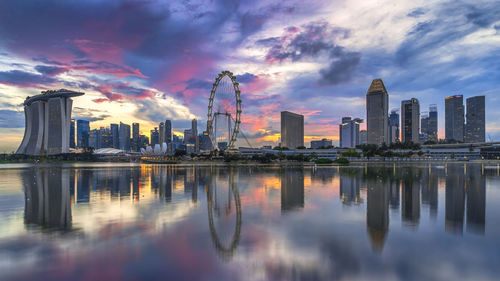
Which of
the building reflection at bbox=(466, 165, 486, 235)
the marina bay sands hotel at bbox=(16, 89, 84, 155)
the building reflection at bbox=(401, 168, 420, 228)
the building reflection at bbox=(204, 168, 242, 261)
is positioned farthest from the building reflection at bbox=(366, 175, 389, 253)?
the marina bay sands hotel at bbox=(16, 89, 84, 155)

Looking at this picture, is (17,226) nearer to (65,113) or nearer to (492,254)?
(492,254)

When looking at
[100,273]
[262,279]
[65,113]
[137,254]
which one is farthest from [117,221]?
[65,113]

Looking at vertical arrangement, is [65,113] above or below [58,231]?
above

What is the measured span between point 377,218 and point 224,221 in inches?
320

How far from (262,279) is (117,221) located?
945 cm

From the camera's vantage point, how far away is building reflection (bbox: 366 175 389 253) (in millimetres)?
11158

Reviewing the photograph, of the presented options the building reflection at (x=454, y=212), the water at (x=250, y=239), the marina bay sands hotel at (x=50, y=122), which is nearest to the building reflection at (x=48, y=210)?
the water at (x=250, y=239)

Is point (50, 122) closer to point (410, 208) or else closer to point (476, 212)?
point (410, 208)

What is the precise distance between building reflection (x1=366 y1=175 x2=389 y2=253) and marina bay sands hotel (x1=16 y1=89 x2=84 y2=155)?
17431 cm

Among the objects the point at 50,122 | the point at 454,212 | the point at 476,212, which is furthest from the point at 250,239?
the point at 50,122

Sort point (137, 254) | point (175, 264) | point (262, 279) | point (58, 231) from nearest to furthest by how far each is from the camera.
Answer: point (262, 279), point (175, 264), point (137, 254), point (58, 231)

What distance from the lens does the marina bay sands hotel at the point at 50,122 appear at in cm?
15425

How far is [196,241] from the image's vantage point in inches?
440

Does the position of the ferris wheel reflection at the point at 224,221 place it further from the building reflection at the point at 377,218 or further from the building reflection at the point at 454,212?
the building reflection at the point at 454,212
